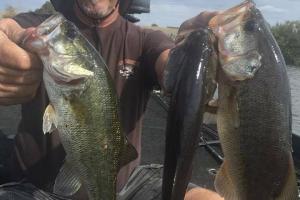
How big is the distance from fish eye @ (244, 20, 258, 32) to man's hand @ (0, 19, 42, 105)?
4.51 ft

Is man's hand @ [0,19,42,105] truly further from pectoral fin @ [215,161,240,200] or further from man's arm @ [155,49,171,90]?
pectoral fin @ [215,161,240,200]

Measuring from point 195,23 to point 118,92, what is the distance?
5.17 feet

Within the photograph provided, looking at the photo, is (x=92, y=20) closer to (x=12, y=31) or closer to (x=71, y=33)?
(x=12, y=31)

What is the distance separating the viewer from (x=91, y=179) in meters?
3.16

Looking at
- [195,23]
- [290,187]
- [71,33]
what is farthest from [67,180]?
[290,187]

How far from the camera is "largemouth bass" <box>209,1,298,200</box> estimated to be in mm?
2477

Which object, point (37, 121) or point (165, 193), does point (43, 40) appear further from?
point (37, 121)

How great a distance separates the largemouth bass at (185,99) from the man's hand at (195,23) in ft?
1.48

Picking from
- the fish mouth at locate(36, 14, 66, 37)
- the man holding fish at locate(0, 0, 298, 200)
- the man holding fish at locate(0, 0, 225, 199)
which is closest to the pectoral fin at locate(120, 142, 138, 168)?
the man holding fish at locate(0, 0, 298, 200)

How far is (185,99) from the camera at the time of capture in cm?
239

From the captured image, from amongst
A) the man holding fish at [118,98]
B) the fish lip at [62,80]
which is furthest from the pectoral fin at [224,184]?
the fish lip at [62,80]

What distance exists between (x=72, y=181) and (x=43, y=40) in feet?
3.20

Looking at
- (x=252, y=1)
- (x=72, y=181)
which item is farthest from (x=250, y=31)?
(x=72, y=181)

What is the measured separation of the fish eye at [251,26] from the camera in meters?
2.61
